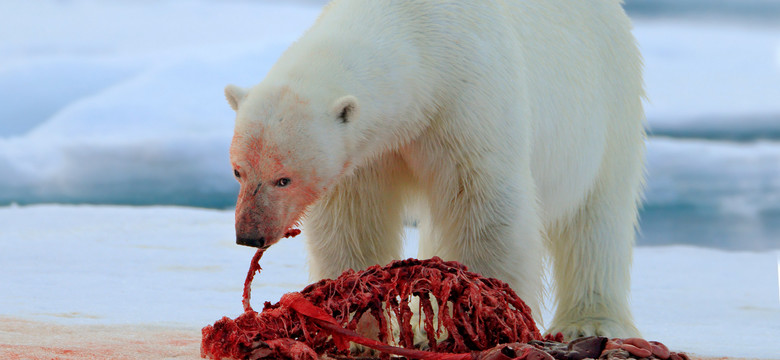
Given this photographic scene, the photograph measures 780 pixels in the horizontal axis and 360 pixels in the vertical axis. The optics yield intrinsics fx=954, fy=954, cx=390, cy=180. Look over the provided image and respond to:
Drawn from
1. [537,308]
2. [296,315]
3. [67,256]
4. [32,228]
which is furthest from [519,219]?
[32,228]

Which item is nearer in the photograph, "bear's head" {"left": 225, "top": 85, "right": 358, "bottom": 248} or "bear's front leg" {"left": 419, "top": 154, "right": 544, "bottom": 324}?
"bear's head" {"left": 225, "top": 85, "right": 358, "bottom": 248}

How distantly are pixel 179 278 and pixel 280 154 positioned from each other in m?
2.62

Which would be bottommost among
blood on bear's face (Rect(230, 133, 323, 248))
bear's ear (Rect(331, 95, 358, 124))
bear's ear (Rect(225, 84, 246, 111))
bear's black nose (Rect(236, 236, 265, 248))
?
bear's black nose (Rect(236, 236, 265, 248))

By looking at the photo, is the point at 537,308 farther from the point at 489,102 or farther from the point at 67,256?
the point at 67,256

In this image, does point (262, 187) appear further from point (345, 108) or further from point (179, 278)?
point (179, 278)

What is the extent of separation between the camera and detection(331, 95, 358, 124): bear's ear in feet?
7.95

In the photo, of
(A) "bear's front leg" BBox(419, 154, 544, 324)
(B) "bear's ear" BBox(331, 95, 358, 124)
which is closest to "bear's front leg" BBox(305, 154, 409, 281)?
(A) "bear's front leg" BBox(419, 154, 544, 324)

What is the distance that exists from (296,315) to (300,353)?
14 centimetres

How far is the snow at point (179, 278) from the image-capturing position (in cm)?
375

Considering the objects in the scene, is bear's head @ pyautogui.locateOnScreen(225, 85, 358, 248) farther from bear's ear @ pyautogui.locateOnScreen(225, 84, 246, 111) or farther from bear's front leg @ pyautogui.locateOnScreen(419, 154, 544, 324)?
bear's front leg @ pyautogui.locateOnScreen(419, 154, 544, 324)

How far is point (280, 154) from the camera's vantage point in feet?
7.70

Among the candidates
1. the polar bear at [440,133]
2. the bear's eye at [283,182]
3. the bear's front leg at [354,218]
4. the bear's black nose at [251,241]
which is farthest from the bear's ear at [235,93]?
the bear's front leg at [354,218]

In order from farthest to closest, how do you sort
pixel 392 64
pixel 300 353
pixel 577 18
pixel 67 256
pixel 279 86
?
pixel 67 256, pixel 577 18, pixel 392 64, pixel 279 86, pixel 300 353

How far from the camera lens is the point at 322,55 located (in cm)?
257
